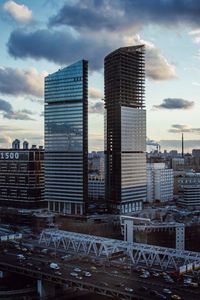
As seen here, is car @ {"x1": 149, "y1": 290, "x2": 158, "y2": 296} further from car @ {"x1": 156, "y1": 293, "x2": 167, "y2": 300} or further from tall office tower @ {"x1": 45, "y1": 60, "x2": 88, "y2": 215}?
tall office tower @ {"x1": 45, "y1": 60, "x2": 88, "y2": 215}

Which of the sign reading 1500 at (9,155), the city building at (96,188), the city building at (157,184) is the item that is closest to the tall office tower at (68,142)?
the sign reading 1500 at (9,155)

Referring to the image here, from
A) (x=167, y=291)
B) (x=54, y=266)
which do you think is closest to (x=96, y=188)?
(x=54, y=266)

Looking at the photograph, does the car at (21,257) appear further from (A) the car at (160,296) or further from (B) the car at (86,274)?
(A) the car at (160,296)

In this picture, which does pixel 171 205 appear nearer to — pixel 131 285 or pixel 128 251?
pixel 128 251

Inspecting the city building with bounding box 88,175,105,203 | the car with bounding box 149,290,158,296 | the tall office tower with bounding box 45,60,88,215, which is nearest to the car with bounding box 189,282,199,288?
the car with bounding box 149,290,158,296

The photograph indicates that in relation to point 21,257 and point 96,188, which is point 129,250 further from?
point 96,188
